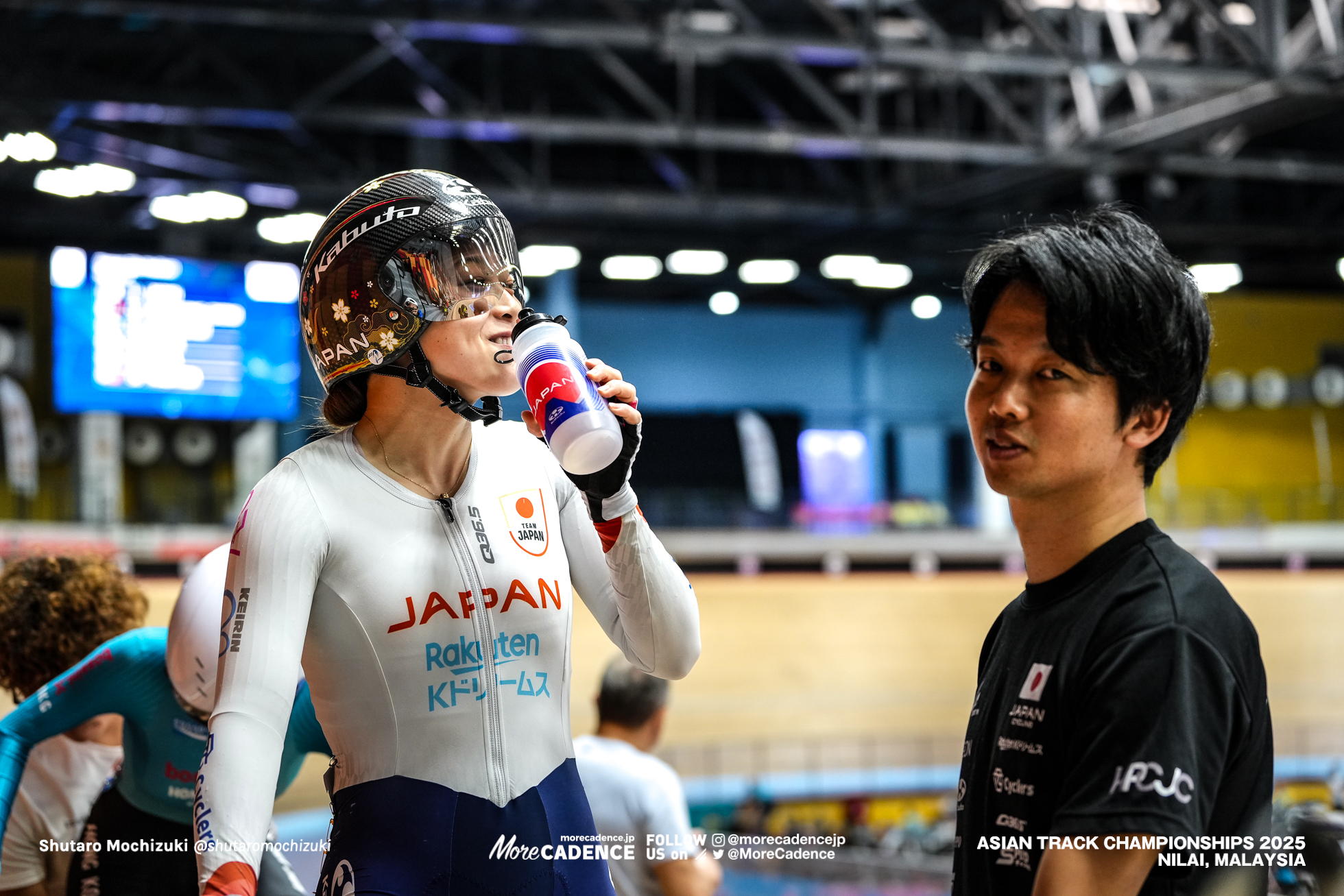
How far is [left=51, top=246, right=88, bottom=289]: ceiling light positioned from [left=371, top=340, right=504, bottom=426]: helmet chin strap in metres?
16.6

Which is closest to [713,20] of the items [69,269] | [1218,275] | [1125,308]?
[69,269]

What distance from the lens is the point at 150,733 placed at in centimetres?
233

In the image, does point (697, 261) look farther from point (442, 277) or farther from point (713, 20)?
point (442, 277)

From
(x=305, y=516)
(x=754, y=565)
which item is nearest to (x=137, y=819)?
(x=305, y=516)

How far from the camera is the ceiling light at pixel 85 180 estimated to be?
1452cm

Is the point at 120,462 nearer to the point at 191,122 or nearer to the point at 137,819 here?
the point at 191,122

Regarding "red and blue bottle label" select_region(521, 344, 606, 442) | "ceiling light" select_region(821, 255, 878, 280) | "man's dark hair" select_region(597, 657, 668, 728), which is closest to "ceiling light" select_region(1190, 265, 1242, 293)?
"ceiling light" select_region(821, 255, 878, 280)

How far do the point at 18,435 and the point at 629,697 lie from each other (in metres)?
15.7

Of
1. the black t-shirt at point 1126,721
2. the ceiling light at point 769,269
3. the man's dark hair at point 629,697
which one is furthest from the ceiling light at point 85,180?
the black t-shirt at point 1126,721

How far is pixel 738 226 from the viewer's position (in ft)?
68.5

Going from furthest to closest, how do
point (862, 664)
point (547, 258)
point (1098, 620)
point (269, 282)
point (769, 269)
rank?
point (769, 269) → point (547, 258) → point (269, 282) → point (862, 664) → point (1098, 620)

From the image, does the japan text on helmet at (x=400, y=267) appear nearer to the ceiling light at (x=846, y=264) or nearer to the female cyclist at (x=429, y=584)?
the female cyclist at (x=429, y=584)

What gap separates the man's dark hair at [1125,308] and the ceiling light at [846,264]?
1894 cm

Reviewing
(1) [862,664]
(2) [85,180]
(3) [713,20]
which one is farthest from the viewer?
(1) [862,664]
